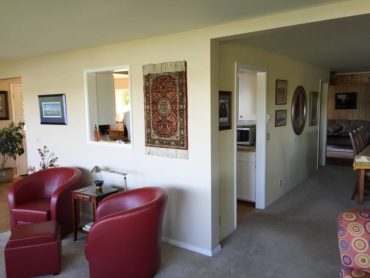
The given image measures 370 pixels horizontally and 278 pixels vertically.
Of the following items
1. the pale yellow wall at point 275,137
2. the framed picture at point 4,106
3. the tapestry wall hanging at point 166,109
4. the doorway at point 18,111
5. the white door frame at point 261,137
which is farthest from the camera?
the doorway at point 18,111

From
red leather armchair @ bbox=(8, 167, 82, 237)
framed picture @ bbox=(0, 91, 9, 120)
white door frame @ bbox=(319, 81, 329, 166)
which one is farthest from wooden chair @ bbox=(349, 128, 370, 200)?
framed picture @ bbox=(0, 91, 9, 120)

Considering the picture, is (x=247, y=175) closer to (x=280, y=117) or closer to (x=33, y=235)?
(x=280, y=117)

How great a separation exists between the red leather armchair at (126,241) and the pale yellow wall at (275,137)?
3.65 feet

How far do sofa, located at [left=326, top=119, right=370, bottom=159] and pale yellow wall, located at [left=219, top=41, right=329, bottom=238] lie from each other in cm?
209

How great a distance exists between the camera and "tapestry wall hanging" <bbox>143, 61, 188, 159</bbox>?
3.13 m

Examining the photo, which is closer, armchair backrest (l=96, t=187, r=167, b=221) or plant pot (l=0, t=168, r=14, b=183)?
armchair backrest (l=96, t=187, r=167, b=221)

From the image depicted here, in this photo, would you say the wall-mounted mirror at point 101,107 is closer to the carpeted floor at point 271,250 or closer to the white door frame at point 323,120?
the carpeted floor at point 271,250

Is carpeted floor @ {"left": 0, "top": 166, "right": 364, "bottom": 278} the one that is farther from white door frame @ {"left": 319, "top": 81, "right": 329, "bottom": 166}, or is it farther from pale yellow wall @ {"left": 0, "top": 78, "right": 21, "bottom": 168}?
pale yellow wall @ {"left": 0, "top": 78, "right": 21, "bottom": 168}

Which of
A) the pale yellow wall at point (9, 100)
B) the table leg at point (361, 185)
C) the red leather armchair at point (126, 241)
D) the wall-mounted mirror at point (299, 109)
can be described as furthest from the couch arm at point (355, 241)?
the pale yellow wall at point (9, 100)

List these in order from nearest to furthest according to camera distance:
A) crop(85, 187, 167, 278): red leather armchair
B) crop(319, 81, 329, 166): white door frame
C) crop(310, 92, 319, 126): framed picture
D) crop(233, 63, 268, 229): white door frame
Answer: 1. crop(85, 187, 167, 278): red leather armchair
2. crop(233, 63, 268, 229): white door frame
3. crop(310, 92, 319, 126): framed picture
4. crop(319, 81, 329, 166): white door frame

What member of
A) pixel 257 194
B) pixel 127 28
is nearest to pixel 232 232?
pixel 257 194

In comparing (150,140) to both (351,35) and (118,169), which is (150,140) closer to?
(118,169)

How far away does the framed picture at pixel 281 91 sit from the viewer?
14.9 feet

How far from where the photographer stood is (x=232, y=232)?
12.0ft
